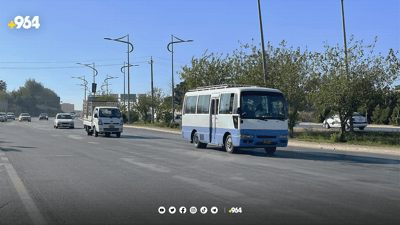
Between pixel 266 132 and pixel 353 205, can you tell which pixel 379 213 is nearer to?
pixel 353 205

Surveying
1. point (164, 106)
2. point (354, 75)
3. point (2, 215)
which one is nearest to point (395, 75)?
point (354, 75)

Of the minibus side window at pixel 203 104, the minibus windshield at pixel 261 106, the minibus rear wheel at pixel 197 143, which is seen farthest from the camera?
the minibus rear wheel at pixel 197 143

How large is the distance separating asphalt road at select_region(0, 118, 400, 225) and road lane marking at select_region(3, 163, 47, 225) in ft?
0.05

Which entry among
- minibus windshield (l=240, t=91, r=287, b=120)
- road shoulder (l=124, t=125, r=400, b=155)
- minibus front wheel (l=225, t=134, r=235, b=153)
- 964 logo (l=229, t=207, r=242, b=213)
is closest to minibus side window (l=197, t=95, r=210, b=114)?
minibus front wheel (l=225, t=134, r=235, b=153)

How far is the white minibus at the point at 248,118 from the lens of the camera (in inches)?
709

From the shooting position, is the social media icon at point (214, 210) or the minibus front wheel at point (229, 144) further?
the minibus front wheel at point (229, 144)

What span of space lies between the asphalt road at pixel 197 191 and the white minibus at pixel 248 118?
9.49ft

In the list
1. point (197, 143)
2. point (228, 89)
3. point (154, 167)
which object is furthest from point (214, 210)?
point (197, 143)

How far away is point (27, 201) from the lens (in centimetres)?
805

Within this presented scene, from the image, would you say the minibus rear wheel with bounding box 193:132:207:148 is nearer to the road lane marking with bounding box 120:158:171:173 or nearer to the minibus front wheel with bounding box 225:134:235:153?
the minibus front wheel with bounding box 225:134:235:153

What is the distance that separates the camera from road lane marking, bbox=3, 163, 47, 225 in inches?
263

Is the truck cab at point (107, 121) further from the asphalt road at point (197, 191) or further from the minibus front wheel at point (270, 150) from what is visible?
the asphalt road at point (197, 191)

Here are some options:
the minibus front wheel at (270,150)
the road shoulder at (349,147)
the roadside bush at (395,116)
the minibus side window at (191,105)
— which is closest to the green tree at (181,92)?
the minibus side window at (191,105)

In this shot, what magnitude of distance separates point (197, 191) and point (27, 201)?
322 cm
